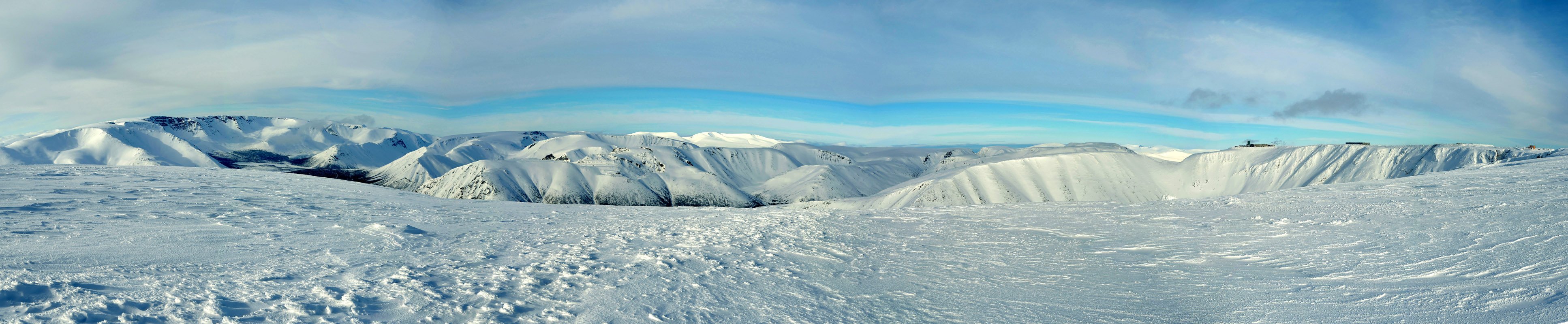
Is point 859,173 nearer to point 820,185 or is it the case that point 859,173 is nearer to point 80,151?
point 820,185

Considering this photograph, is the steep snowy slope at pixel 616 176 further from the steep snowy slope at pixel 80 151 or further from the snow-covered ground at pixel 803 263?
the snow-covered ground at pixel 803 263

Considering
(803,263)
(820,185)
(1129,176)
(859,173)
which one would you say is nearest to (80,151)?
(820,185)

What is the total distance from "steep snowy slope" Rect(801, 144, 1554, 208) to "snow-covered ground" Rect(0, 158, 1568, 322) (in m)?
62.0

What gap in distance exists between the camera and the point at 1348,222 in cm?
1161

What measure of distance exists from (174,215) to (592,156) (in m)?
144

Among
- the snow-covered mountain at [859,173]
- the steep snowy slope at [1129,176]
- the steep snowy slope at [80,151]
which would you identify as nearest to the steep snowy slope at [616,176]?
the snow-covered mountain at [859,173]

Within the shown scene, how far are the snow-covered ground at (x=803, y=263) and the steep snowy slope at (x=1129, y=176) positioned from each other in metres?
62.0

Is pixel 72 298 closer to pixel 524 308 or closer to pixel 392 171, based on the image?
pixel 524 308

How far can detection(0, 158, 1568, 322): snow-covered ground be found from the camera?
6.25 m

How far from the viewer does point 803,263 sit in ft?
31.4

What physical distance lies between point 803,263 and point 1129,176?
91.2 m

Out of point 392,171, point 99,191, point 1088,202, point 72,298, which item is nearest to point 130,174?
point 99,191

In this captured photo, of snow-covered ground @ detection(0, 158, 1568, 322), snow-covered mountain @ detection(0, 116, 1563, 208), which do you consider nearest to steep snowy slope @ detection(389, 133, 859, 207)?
snow-covered mountain @ detection(0, 116, 1563, 208)

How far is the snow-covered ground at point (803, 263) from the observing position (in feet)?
20.5
